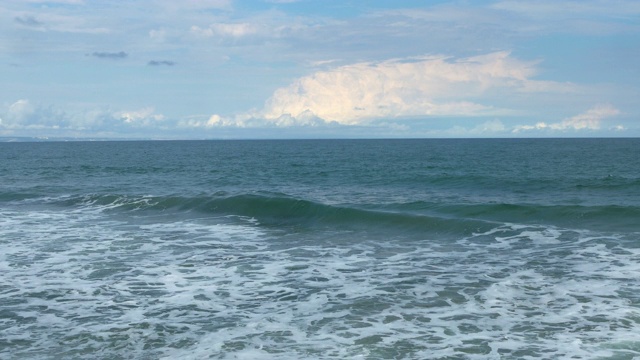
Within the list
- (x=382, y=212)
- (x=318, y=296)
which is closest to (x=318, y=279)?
(x=318, y=296)

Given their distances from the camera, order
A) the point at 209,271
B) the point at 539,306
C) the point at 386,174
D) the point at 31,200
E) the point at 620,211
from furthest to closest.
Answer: the point at 386,174
the point at 31,200
the point at 620,211
the point at 209,271
the point at 539,306

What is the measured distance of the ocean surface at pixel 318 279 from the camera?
11.5 m

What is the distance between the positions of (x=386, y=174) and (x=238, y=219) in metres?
26.2

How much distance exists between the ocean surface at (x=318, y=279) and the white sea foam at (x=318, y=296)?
6cm

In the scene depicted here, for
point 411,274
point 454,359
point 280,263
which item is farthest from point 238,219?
point 454,359

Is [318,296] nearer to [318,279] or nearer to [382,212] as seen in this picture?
[318,279]

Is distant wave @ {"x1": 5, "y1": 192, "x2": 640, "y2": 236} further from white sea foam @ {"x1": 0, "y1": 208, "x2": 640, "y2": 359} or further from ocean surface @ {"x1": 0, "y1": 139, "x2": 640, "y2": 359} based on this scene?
white sea foam @ {"x1": 0, "y1": 208, "x2": 640, "y2": 359}

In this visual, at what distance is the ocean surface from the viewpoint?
11547 mm

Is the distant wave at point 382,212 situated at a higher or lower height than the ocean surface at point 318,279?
higher

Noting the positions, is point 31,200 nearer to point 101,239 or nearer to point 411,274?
point 101,239

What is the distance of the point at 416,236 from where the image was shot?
23875 mm

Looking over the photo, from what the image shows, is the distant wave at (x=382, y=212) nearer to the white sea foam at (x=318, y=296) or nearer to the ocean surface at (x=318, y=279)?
the ocean surface at (x=318, y=279)

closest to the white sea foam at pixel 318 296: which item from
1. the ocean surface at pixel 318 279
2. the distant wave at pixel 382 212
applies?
the ocean surface at pixel 318 279

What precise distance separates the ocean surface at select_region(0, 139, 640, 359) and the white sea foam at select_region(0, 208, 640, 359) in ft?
0.18
